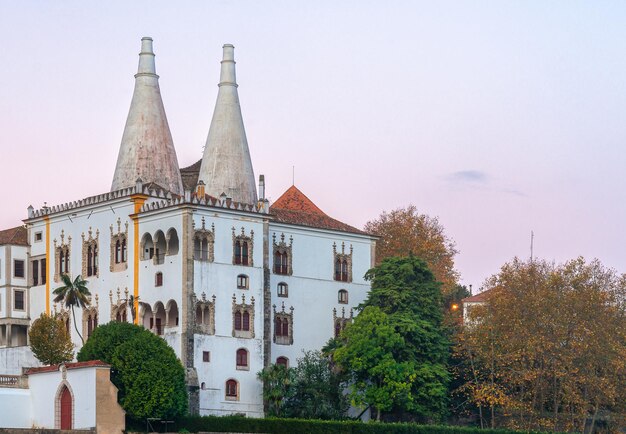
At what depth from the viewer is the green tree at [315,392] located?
78375 mm

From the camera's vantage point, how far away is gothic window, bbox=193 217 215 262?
3059 inches

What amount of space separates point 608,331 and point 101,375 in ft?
92.6

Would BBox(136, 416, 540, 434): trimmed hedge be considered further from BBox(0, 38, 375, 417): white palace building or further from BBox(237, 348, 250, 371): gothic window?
BBox(237, 348, 250, 371): gothic window

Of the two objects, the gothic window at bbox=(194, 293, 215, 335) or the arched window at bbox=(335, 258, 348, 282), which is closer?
the gothic window at bbox=(194, 293, 215, 335)


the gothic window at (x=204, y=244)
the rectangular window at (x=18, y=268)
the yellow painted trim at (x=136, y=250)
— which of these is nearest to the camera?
the gothic window at (x=204, y=244)

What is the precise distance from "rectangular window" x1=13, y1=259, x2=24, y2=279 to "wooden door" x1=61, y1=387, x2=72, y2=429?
16.6 metres

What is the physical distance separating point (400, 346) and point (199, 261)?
36.4 ft

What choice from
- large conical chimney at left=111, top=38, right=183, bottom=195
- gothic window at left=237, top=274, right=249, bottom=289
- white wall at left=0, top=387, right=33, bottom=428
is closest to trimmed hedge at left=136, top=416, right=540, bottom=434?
white wall at left=0, top=387, right=33, bottom=428

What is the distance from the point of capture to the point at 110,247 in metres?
81.7

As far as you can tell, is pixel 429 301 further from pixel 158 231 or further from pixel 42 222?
pixel 42 222

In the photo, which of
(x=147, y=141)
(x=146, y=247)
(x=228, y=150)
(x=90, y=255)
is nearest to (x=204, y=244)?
(x=146, y=247)

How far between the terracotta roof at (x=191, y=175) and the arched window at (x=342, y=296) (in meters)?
11.7

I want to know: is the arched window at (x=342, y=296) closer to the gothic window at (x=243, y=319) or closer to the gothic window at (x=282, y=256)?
the gothic window at (x=282, y=256)

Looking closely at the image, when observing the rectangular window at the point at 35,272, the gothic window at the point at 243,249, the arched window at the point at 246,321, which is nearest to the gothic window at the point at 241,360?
the arched window at the point at 246,321
